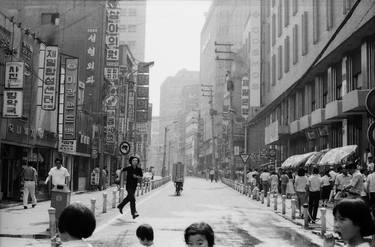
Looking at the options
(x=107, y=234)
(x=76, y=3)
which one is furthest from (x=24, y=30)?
(x=76, y=3)

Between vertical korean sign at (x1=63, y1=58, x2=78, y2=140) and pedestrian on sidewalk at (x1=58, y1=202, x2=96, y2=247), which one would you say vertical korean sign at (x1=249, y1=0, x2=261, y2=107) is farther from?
pedestrian on sidewalk at (x1=58, y1=202, x2=96, y2=247)

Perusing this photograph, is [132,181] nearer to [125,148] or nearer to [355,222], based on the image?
[125,148]

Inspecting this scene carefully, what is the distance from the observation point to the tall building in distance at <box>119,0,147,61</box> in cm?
14388

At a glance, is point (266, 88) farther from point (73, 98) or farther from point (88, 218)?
point (88, 218)

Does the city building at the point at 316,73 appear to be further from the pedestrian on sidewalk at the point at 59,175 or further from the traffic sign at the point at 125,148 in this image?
the traffic sign at the point at 125,148

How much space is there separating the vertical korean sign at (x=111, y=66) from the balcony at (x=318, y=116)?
1454 centimetres

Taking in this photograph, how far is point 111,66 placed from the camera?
144 ft

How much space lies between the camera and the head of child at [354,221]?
368 cm

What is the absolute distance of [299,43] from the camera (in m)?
45.8

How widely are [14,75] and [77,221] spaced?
740 inches

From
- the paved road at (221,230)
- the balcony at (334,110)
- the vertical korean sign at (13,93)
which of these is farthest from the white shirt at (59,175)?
the balcony at (334,110)

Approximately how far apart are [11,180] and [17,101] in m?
5.26

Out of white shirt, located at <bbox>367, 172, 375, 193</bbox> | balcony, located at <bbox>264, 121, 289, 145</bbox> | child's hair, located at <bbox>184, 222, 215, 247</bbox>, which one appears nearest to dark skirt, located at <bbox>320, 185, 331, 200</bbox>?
white shirt, located at <bbox>367, 172, 375, 193</bbox>

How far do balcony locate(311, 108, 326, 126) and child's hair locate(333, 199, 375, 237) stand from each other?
32340mm
